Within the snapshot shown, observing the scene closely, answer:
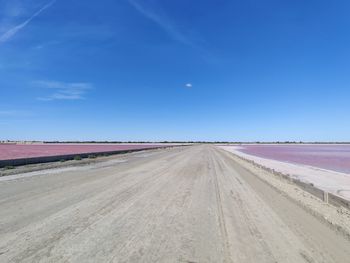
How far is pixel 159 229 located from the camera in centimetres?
618

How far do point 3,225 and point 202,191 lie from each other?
696 centimetres

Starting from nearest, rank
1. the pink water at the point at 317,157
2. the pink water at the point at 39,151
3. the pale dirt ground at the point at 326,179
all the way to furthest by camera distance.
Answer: the pale dirt ground at the point at 326,179, the pink water at the point at 317,157, the pink water at the point at 39,151

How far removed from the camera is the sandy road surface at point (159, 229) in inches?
187

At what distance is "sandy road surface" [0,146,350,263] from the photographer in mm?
4753

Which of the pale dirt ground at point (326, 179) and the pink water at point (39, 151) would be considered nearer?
the pale dirt ground at point (326, 179)

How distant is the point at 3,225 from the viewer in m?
6.30

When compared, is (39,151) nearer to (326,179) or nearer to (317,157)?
(317,157)

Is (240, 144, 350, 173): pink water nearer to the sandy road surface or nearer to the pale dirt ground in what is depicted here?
the pale dirt ground

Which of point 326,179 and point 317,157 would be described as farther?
point 317,157

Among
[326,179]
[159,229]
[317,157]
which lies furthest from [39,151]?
[159,229]

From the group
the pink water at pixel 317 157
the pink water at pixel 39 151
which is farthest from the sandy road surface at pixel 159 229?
the pink water at pixel 39 151

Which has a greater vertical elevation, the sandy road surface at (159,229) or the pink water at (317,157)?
the pink water at (317,157)

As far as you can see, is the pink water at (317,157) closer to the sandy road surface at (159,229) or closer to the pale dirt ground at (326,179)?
the pale dirt ground at (326,179)

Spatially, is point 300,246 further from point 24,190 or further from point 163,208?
point 24,190
